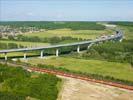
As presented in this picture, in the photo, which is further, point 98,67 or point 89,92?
point 98,67

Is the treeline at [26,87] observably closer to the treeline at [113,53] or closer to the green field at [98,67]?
the green field at [98,67]

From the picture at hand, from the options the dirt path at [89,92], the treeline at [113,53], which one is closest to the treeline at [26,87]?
the dirt path at [89,92]

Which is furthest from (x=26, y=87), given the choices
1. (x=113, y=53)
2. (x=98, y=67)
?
(x=113, y=53)

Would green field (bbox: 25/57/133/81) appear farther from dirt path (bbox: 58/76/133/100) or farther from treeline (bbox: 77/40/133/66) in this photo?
dirt path (bbox: 58/76/133/100)

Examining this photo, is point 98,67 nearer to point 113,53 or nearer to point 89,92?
point 113,53

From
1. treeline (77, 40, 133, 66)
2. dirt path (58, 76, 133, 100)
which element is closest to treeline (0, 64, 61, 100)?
dirt path (58, 76, 133, 100)
